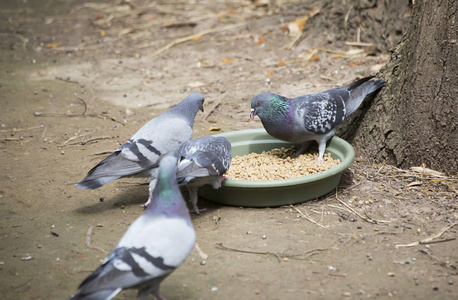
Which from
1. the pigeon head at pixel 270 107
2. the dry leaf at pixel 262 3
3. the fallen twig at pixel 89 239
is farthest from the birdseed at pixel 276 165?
the dry leaf at pixel 262 3

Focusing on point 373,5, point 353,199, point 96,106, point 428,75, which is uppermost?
point 373,5

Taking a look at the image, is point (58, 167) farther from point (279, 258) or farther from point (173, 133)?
point (279, 258)

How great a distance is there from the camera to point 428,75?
4086 millimetres

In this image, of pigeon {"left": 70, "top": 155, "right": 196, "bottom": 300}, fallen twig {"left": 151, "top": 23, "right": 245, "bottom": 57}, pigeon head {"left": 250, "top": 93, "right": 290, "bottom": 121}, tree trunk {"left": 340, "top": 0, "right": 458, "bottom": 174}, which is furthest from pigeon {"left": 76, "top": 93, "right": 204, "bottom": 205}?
fallen twig {"left": 151, "top": 23, "right": 245, "bottom": 57}

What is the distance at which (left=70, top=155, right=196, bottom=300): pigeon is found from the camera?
248 centimetres

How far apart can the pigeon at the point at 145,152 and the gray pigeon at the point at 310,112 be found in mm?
681

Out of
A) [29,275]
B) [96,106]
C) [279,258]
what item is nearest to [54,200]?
[29,275]

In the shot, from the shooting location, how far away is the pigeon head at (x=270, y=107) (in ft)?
14.2

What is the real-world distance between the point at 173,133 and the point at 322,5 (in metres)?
4.28

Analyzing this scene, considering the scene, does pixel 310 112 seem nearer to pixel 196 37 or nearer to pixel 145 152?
pixel 145 152

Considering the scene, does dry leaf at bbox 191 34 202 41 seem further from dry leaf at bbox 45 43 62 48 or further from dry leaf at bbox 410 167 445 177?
dry leaf at bbox 410 167 445 177

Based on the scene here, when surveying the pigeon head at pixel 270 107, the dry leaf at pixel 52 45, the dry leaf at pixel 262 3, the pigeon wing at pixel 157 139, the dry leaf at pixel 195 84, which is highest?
the dry leaf at pixel 262 3

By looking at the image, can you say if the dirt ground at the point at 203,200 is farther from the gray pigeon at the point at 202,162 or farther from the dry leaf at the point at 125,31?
the gray pigeon at the point at 202,162

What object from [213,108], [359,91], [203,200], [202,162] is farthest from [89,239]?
[213,108]
